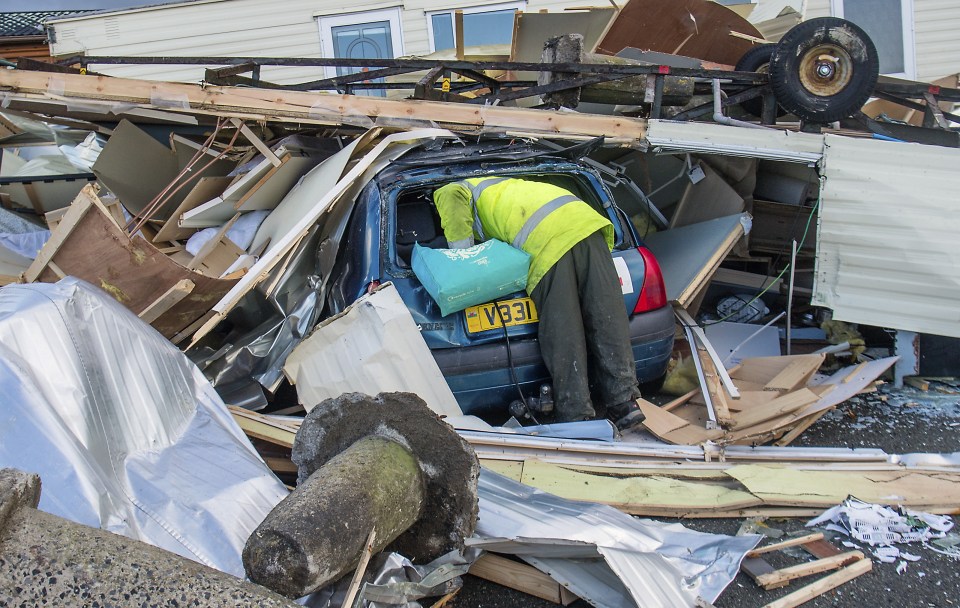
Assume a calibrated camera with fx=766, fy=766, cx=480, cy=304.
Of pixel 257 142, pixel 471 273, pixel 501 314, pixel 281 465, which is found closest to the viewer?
pixel 281 465

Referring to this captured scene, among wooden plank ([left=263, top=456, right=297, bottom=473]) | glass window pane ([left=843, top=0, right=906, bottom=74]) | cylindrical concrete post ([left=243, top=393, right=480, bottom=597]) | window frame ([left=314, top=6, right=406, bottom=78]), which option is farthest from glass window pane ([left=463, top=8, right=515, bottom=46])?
cylindrical concrete post ([left=243, top=393, right=480, bottom=597])

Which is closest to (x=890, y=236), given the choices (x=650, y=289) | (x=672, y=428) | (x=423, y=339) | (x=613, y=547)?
(x=650, y=289)

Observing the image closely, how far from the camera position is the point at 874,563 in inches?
127

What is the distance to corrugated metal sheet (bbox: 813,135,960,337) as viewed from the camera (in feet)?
16.5

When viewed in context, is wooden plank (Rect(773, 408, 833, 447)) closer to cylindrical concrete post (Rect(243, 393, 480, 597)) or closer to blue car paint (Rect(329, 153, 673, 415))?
blue car paint (Rect(329, 153, 673, 415))

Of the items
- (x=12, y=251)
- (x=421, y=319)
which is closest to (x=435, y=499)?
(x=421, y=319)

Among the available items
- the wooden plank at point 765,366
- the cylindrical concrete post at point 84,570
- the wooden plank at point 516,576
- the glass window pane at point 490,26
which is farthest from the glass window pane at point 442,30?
the cylindrical concrete post at point 84,570

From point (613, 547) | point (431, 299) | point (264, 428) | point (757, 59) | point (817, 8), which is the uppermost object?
point (817, 8)

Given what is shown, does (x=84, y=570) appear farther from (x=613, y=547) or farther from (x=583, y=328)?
(x=583, y=328)

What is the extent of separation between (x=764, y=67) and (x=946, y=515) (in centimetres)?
461

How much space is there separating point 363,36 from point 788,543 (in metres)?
9.72

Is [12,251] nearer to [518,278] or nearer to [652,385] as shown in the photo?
[518,278]

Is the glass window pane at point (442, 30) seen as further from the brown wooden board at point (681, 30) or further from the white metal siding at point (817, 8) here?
the white metal siding at point (817, 8)

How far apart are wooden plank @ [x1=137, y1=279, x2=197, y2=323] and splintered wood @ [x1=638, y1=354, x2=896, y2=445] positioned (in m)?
2.68
